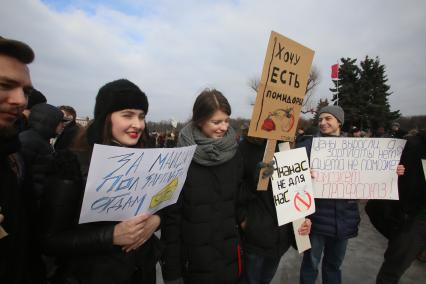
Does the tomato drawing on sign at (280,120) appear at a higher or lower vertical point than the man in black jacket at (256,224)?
higher

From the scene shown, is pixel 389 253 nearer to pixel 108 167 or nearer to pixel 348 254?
pixel 348 254

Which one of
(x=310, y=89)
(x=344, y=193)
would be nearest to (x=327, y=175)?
(x=344, y=193)

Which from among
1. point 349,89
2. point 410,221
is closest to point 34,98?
point 410,221

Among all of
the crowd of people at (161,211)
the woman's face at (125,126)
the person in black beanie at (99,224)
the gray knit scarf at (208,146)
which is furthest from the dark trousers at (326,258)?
the woman's face at (125,126)

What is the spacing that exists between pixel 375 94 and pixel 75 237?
111 feet

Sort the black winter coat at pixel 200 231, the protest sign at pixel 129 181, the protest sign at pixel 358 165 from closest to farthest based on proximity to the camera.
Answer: the protest sign at pixel 129 181, the black winter coat at pixel 200 231, the protest sign at pixel 358 165

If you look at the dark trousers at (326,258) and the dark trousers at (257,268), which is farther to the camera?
the dark trousers at (326,258)

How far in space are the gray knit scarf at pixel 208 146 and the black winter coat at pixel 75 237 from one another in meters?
0.74

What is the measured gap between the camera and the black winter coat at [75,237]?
4.08 feet

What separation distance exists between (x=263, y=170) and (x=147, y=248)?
1090 millimetres

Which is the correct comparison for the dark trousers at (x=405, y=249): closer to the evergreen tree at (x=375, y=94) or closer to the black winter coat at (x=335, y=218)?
the black winter coat at (x=335, y=218)

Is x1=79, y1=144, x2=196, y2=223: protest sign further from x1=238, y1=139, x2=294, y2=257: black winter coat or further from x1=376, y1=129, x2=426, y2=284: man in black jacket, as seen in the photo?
x1=376, y1=129, x2=426, y2=284: man in black jacket

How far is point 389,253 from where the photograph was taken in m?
2.54

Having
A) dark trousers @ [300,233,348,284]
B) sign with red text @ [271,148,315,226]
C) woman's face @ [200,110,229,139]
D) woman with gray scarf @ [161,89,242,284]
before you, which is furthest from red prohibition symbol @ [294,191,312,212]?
woman's face @ [200,110,229,139]
